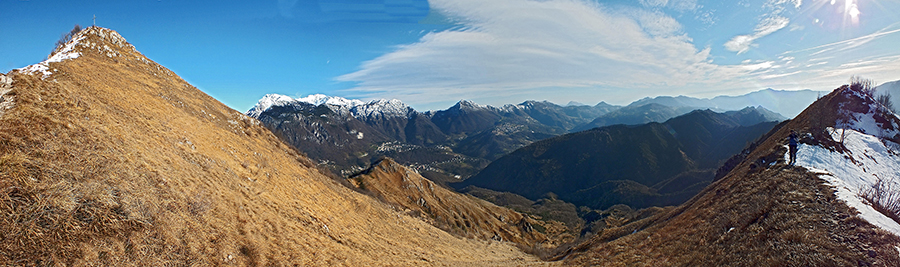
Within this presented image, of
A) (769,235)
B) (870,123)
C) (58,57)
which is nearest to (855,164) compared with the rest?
(870,123)

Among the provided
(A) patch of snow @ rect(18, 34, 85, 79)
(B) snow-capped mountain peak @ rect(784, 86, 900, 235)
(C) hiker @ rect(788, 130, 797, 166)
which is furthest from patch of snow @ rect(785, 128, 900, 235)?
(A) patch of snow @ rect(18, 34, 85, 79)

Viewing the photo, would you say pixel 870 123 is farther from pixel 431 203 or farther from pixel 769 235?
pixel 431 203

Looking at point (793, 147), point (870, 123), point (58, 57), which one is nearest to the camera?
point (58, 57)

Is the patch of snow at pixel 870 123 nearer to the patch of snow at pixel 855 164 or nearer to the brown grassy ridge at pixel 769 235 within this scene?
the patch of snow at pixel 855 164

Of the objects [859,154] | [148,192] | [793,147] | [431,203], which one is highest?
[793,147]

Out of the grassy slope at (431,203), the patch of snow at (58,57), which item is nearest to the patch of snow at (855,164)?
the grassy slope at (431,203)

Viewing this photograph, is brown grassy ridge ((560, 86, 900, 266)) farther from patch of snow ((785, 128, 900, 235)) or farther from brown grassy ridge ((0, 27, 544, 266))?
brown grassy ridge ((0, 27, 544, 266))

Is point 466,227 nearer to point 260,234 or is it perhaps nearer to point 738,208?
point 738,208
